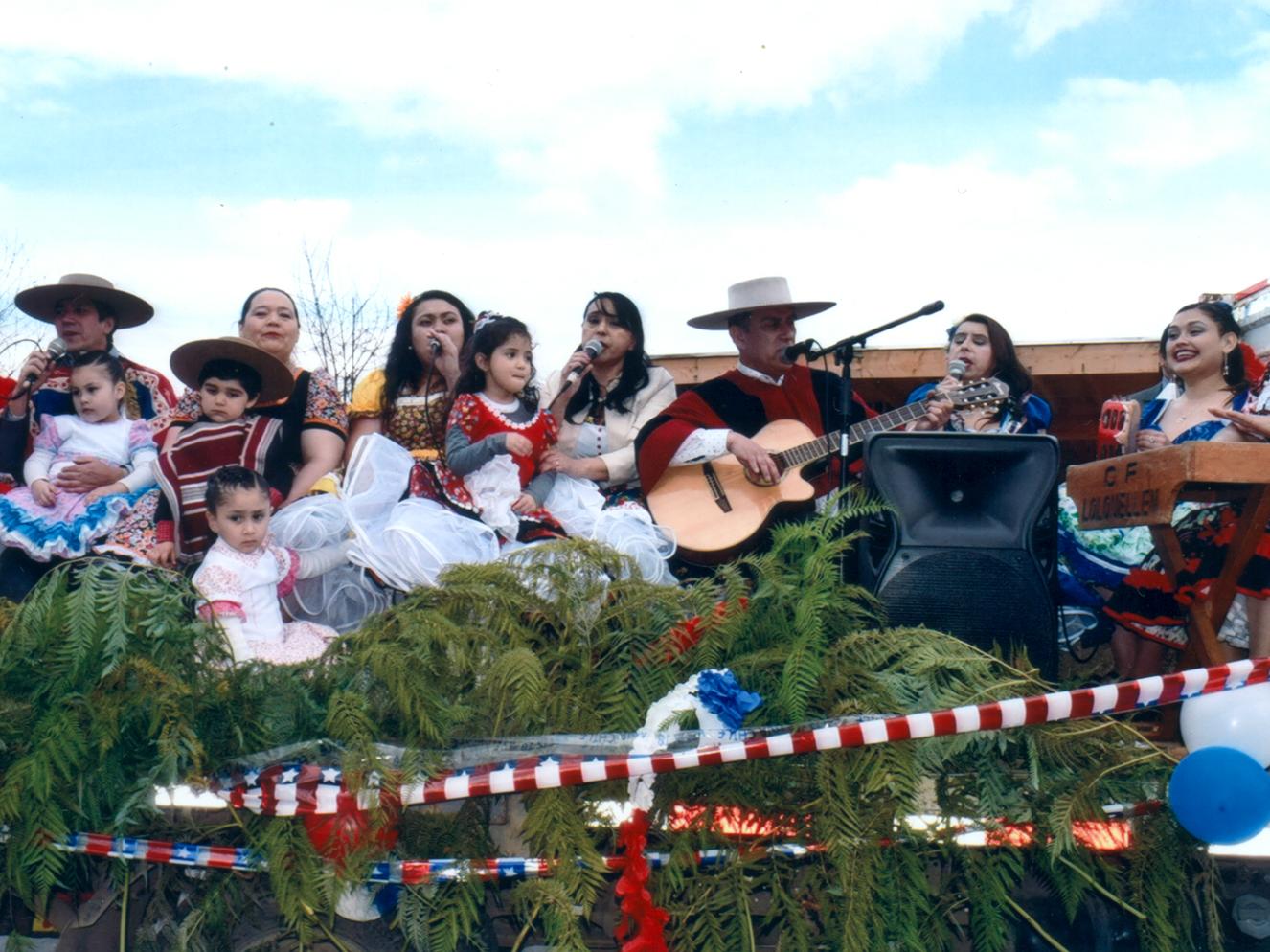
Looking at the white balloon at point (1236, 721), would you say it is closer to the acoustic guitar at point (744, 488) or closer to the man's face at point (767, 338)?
the acoustic guitar at point (744, 488)

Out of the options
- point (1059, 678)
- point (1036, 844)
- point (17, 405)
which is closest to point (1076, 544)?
point (1059, 678)

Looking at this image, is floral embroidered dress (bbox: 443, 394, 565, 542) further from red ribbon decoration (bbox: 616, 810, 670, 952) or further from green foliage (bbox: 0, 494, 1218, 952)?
red ribbon decoration (bbox: 616, 810, 670, 952)

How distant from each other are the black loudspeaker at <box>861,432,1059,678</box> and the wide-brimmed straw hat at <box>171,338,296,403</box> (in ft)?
7.19

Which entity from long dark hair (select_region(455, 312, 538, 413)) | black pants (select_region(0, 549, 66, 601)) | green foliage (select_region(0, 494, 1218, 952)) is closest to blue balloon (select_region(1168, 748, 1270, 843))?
green foliage (select_region(0, 494, 1218, 952))

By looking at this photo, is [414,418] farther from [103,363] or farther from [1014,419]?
[1014,419]

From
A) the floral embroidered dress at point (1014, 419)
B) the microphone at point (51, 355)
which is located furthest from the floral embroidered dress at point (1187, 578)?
the microphone at point (51, 355)

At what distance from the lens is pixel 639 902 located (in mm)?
2674

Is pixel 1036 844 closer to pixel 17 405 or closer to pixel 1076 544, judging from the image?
pixel 1076 544

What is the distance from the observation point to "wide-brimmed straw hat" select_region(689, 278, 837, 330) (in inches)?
203

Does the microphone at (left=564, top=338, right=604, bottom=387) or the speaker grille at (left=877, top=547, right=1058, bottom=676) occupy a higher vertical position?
the microphone at (left=564, top=338, right=604, bottom=387)

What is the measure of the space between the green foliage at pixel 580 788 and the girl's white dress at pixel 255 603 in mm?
772

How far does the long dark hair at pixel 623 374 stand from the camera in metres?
4.93

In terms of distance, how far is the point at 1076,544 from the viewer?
4.38 meters

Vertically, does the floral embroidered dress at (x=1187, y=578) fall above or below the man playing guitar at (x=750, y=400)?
below
